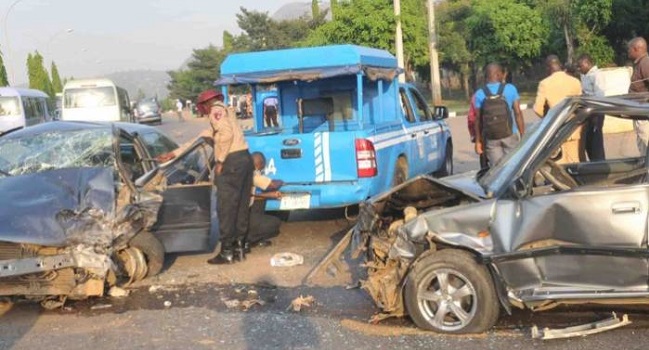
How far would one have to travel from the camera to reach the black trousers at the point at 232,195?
768cm

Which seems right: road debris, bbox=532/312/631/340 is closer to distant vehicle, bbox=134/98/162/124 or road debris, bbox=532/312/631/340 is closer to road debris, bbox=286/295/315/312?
road debris, bbox=286/295/315/312

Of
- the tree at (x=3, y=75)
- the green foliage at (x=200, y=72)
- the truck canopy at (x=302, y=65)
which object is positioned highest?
the green foliage at (x=200, y=72)

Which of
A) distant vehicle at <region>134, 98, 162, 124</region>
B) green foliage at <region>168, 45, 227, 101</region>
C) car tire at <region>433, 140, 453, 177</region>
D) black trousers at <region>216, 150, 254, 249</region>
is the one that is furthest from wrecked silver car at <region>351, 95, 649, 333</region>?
green foliage at <region>168, 45, 227, 101</region>

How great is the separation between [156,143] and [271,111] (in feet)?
9.54

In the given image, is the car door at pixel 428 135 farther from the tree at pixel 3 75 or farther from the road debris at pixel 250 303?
the tree at pixel 3 75

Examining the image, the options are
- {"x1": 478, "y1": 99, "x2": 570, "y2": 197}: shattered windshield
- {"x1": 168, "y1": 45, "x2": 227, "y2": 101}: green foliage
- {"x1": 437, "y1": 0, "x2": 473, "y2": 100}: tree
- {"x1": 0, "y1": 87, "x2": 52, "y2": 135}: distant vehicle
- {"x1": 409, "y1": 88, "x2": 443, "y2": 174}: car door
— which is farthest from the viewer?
{"x1": 168, "y1": 45, "x2": 227, "y2": 101}: green foliage

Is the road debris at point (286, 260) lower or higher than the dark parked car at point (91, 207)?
lower

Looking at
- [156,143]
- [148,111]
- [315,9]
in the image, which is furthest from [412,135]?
[315,9]

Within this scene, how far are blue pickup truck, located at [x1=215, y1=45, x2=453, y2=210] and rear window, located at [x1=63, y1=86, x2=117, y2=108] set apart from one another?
18014mm

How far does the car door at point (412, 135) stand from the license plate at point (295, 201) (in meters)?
1.85

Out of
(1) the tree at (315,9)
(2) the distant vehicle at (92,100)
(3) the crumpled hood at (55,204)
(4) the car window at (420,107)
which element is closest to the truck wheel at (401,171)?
(4) the car window at (420,107)

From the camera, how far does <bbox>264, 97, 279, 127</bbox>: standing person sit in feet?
37.2

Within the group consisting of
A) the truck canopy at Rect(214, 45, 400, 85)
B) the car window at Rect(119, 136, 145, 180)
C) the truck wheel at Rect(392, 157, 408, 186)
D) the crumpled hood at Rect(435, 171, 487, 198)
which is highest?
the truck canopy at Rect(214, 45, 400, 85)

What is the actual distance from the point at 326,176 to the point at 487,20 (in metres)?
38.9
